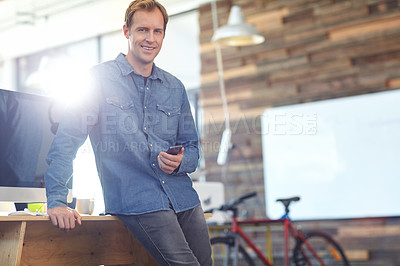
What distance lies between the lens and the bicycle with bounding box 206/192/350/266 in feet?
13.4

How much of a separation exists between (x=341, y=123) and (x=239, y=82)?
126cm

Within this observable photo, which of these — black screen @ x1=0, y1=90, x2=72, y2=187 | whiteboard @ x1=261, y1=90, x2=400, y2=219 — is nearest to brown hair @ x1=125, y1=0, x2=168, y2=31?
black screen @ x1=0, y1=90, x2=72, y2=187

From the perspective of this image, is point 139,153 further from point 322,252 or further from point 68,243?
point 322,252

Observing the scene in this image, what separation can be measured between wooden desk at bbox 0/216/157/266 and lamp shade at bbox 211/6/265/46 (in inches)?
114

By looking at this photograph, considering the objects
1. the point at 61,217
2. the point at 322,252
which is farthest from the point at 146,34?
the point at 322,252

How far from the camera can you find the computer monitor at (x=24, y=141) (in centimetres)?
202

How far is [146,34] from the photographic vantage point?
5.85 ft

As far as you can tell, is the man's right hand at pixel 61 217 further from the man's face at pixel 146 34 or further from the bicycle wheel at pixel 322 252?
the bicycle wheel at pixel 322 252

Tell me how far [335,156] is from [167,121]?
3.59 metres

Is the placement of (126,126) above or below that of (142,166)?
above

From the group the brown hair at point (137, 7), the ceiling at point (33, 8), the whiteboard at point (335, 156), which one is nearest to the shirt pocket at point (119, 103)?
the brown hair at point (137, 7)

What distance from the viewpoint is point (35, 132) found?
7.09 ft

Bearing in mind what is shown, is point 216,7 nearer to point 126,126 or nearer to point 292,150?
point 292,150

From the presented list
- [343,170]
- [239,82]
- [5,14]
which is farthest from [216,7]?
[5,14]
